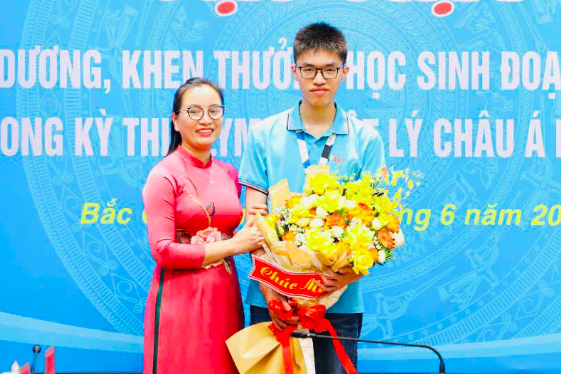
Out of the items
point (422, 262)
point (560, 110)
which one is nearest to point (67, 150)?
point (422, 262)

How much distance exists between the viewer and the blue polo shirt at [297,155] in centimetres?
260

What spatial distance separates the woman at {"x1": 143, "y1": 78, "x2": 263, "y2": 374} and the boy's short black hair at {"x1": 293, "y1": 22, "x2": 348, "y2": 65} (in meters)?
0.39

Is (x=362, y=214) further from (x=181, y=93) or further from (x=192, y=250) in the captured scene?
(x=181, y=93)

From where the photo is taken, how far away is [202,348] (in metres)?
2.60

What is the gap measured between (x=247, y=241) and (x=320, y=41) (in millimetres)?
802

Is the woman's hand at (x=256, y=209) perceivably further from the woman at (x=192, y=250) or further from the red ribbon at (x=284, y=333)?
the red ribbon at (x=284, y=333)

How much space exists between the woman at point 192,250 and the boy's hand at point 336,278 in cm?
33

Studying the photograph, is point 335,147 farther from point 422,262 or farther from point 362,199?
point 422,262

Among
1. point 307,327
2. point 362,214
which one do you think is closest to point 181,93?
point 362,214

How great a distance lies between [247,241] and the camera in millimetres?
2549

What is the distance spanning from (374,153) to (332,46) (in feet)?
1.45

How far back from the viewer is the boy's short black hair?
2566mm

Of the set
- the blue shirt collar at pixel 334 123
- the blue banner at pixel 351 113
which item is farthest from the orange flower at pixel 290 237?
the blue banner at pixel 351 113

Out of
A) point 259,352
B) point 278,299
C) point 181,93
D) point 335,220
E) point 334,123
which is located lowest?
point 259,352
